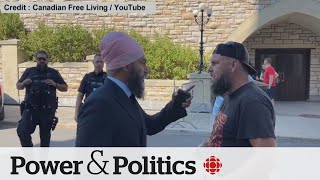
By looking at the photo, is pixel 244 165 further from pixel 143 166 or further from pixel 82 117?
pixel 82 117

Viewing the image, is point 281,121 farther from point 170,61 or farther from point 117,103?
point 117,103

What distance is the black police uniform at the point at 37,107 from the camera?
5.88 m

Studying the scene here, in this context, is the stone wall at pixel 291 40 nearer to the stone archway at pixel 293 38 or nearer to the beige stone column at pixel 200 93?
the stone archway at pixel 293 38

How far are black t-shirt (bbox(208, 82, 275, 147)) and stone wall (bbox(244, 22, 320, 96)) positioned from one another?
15033 millimetres

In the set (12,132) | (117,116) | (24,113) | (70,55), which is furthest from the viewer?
(70,55)

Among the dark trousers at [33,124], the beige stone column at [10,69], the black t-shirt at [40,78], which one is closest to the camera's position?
the dark trousers at [33,124]

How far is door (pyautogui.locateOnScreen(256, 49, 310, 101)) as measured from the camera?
17609mm

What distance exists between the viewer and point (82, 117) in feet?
7.16

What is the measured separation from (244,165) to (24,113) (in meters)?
3.98

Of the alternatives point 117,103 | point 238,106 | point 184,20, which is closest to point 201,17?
point 184,20

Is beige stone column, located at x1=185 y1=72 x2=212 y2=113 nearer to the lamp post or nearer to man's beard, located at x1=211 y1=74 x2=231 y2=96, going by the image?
the lamp post

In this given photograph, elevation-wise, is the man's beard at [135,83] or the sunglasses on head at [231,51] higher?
the sunglasses on head at [231,51]

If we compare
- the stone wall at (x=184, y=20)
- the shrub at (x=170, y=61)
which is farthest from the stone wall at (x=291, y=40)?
the shrub at (x=170, y=61)

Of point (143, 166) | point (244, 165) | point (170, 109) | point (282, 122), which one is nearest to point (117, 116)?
point (143, 166)
